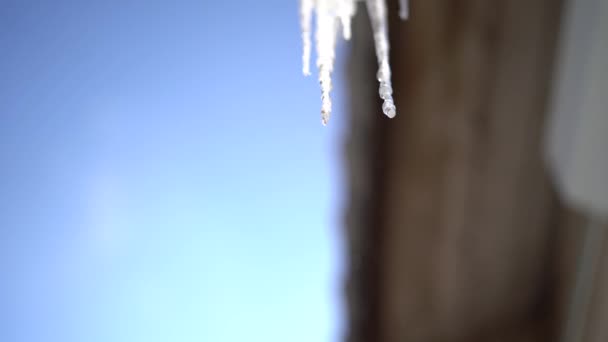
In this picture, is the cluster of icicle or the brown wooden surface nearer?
the cluster of icicle

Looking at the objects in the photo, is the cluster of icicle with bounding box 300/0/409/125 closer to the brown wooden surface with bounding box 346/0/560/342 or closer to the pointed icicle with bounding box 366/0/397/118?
the pointed icicle with bounding box 366/0/397/118

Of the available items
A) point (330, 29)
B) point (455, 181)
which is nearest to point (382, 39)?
point (330, 29)

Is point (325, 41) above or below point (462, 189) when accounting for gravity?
above

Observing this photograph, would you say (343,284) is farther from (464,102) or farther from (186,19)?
(186,19)

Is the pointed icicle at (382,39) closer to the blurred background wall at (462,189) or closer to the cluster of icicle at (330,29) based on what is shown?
the cluster of icicle at (330,29)

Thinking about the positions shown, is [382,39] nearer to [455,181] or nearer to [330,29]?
[330,29]

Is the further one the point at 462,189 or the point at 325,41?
the point at 462,189

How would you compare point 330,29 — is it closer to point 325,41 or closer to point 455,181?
point 325,41

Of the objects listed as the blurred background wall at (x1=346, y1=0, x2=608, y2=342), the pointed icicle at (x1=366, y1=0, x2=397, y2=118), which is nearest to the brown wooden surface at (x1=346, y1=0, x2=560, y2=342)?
the blurred background wall at (x1=346, y1=0, x2=608, y2=342)

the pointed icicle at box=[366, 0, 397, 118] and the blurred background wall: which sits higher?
the pointed icicle at box=[366, 0, 397, 118]

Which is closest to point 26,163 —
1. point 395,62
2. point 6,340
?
point 6,340

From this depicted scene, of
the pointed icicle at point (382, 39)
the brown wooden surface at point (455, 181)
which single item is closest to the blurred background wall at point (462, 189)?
the brown wooden surface at point (455, 181)
